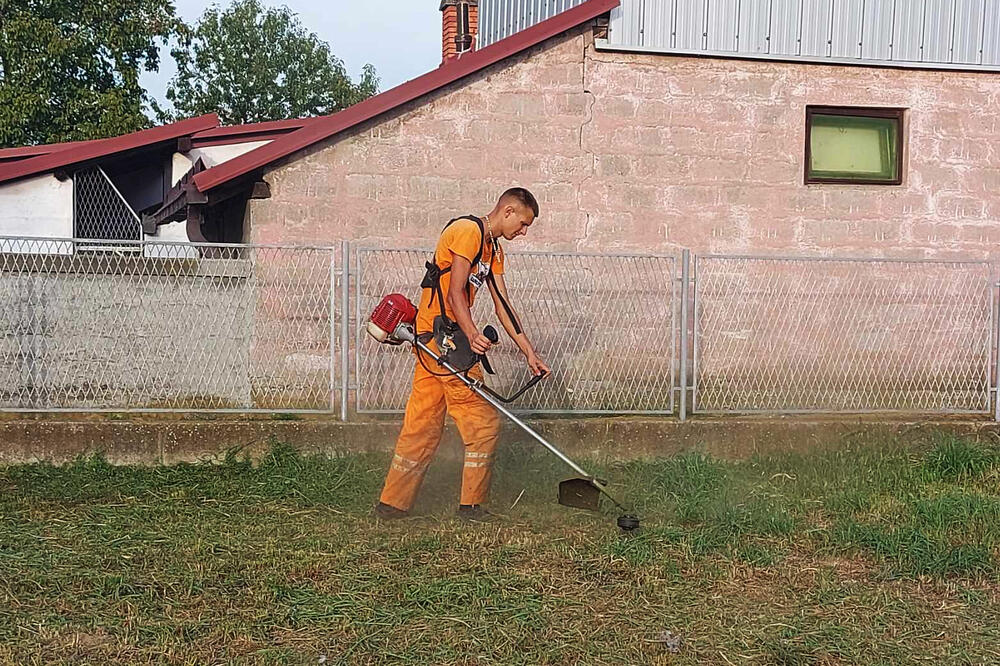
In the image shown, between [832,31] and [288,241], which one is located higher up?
[832,31]

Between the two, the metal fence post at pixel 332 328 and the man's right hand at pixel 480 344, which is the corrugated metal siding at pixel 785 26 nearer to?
the metal fence post at pixel 332 328

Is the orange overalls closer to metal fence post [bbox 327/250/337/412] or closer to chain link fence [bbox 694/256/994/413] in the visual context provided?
metal fence post [bbox 327/250/337/412]

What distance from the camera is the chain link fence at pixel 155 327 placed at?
328 inches

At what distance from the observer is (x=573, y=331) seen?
9.16m

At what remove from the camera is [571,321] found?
359 inches

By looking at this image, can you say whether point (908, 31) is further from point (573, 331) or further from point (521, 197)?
point (521, 197)

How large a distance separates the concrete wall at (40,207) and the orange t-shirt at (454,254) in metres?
8.35

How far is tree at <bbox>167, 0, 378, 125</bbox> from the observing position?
4853cm

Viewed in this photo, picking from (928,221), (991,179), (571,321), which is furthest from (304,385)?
(991,179)

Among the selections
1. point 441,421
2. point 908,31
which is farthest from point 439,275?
point 908,31

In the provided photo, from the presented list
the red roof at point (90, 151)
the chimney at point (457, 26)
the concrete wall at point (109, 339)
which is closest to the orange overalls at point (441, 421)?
the concrete wall at point (109, 339)

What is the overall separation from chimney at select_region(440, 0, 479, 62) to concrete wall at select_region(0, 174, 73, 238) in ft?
20.4

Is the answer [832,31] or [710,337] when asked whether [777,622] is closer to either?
[710,337]

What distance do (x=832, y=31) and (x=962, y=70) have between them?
1.20 meters
